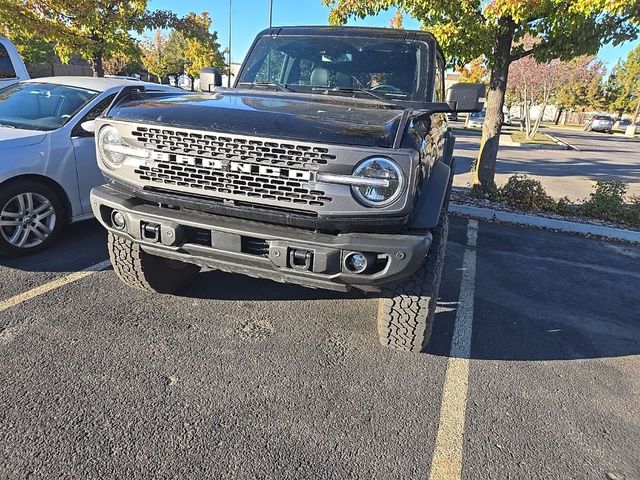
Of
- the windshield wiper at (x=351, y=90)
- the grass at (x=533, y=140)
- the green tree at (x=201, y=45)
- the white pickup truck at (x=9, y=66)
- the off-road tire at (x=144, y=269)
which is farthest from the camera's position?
the grass at (x=533, y=140)

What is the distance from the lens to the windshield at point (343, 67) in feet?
11.5

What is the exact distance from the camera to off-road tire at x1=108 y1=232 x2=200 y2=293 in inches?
123

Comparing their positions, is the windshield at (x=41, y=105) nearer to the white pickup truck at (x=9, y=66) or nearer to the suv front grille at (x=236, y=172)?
the suv front grille at (x=236, y=172)

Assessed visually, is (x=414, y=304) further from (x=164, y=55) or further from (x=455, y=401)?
(x=164, y=55)

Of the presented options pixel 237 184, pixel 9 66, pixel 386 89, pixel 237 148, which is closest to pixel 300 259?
pixel 237 184

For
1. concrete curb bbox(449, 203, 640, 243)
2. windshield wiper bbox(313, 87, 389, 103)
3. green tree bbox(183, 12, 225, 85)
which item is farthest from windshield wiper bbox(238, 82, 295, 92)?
green tree bbox(183, 12, 225, 85)

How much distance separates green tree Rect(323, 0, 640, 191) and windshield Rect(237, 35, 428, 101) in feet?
9.04

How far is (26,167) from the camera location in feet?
12.5

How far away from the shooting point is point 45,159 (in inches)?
156

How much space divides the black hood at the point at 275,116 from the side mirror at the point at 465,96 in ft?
2.58

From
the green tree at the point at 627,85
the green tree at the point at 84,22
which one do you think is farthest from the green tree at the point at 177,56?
the green tree at the point at 627,85

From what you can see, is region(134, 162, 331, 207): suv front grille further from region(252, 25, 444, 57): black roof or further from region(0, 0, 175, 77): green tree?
region(0, 0, 175, 77): green tree

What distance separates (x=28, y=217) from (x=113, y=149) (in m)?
1.86

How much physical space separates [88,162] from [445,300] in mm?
3595
